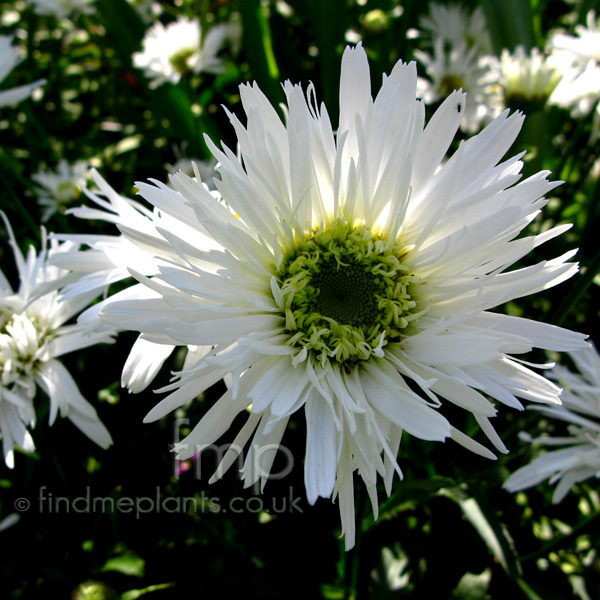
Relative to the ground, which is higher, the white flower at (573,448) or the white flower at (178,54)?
the white flower at (178,54)

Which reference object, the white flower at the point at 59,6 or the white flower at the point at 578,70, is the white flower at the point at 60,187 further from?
the white flower at the point at 578,70

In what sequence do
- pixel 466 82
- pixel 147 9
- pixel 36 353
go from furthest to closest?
pixel 147 9 < pixel 466 82 < pixel 36 353

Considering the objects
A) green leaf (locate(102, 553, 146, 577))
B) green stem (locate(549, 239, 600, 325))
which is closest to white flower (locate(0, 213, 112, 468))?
green leaf (locate(102, 553, 146, 577))

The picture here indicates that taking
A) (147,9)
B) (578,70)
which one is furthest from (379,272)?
(147,9)

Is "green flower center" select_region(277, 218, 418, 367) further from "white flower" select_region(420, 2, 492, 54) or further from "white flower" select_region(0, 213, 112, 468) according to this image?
"white flower" select_region(420, 2, 492, 54)

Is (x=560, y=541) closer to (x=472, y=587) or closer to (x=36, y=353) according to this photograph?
(x=472, y=587)

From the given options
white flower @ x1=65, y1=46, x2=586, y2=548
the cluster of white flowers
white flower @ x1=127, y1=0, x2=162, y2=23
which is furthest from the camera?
white flower @ x1=127, y1=0, x2=162, y2=23

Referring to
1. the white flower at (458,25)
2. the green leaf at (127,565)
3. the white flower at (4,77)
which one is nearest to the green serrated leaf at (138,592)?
the green leaf at (127,565)
